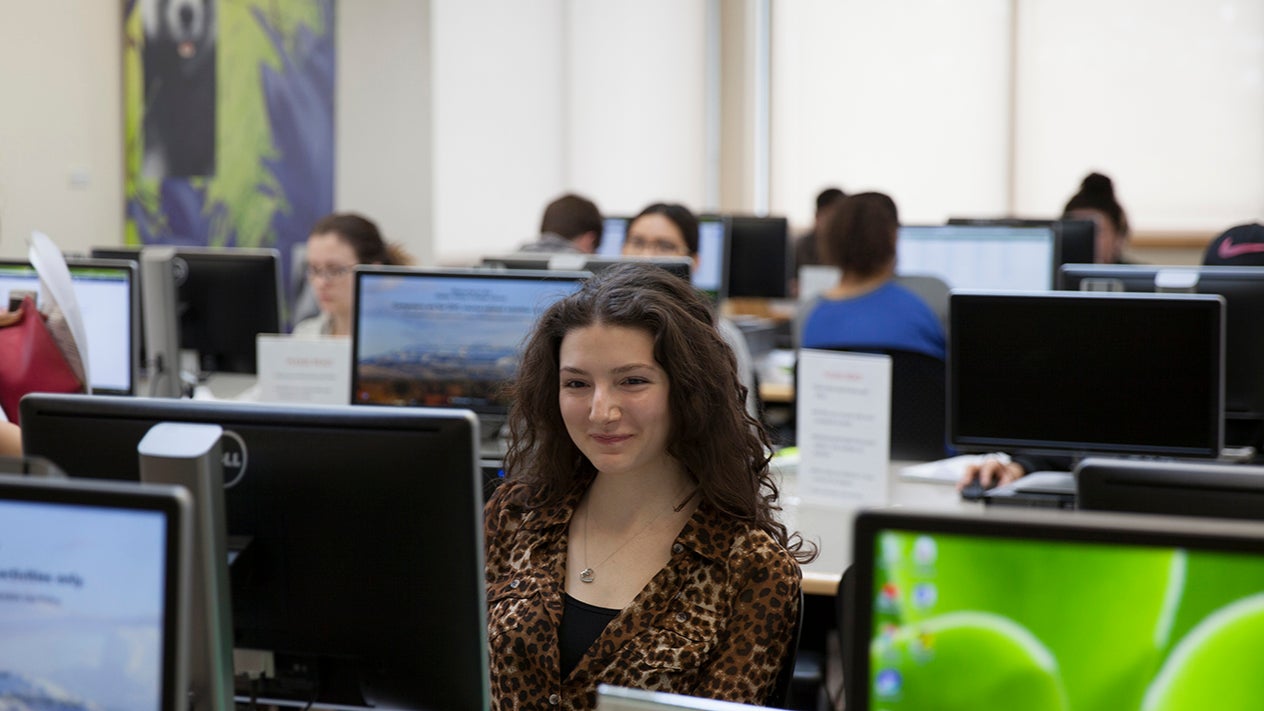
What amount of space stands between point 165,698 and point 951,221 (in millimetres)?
4324

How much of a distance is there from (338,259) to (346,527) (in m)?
2.45

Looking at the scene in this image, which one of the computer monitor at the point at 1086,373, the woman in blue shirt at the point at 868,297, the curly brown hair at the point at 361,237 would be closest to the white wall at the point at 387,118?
the curly brown hair at the point at 361,237

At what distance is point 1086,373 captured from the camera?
2.87 meters

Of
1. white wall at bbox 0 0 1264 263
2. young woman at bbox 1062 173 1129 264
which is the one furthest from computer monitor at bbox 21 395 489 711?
white wall at bbox 0 0 1264 263

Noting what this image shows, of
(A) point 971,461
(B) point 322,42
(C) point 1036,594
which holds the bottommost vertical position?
(A) point 971,461

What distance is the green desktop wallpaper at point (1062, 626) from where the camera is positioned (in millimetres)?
974

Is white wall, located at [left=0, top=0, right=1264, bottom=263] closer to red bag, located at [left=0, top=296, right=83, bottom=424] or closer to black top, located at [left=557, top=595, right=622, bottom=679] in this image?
red bag, located at [left=0, top=296, right=83, bottom=424]

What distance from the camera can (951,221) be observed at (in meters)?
5.12

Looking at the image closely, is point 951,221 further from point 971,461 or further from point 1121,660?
point 1121,660

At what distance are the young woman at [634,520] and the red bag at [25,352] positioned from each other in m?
0.69

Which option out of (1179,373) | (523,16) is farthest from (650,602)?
(523,16)

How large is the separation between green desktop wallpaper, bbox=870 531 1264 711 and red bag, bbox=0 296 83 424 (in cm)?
148

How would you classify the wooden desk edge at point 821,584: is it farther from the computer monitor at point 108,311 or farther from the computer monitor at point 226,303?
the computer monitor at point 226,303

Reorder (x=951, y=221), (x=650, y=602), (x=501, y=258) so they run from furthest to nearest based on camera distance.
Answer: (x=951, y=221) < (x=501, y=258) < (x=650, y=602)
